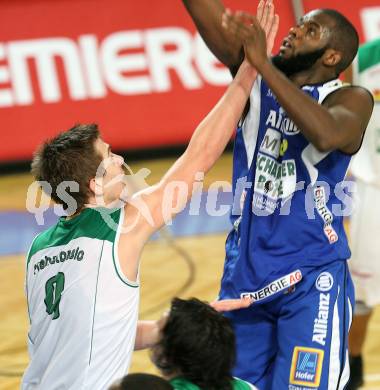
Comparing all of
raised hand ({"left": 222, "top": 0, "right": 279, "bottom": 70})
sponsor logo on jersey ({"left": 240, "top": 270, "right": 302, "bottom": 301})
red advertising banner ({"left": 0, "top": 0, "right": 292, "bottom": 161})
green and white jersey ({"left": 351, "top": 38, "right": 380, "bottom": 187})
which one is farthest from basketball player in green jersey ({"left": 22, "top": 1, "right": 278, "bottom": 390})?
red advertising banner ({"left": 0, "top": 0, "right": 292, "bottom": 161})

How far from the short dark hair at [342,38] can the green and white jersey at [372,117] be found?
143cm

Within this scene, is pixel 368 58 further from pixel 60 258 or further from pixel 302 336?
pixel 60 258

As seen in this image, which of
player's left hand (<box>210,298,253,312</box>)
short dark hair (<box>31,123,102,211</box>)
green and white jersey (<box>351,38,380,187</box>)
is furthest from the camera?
green and white jersey (<box>351,38,380,187</box>)

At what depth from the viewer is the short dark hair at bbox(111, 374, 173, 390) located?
111 inches

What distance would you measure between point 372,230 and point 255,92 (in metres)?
1.88

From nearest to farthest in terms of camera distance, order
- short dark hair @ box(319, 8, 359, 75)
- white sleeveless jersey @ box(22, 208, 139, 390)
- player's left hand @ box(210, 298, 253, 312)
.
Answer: white sleeveless jersey @ box(22, 208, 139, 390) → player's left hand @ box(210, 298, 253, 312) → short dark hair @ box(319, 8, 359, 75)

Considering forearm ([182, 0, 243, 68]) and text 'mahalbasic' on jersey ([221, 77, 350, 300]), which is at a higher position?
forearm ([182, 0, 243, 68])

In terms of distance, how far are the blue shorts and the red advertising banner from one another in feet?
24.3

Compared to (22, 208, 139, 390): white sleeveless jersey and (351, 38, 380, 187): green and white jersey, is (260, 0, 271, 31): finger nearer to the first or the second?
(22, 208, 139, 390): white sleeveless jersey

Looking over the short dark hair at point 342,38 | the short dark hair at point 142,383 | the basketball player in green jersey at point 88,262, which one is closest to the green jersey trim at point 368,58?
the short dark hair at point 342,38

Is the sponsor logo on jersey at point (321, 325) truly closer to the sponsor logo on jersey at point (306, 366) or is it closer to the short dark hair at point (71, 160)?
the sponsor logo on jersey at point (306, 366)

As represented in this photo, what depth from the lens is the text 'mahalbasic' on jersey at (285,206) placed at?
158 inches

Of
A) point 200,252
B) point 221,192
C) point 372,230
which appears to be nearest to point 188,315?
point 372,230

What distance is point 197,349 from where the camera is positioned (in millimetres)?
2969
